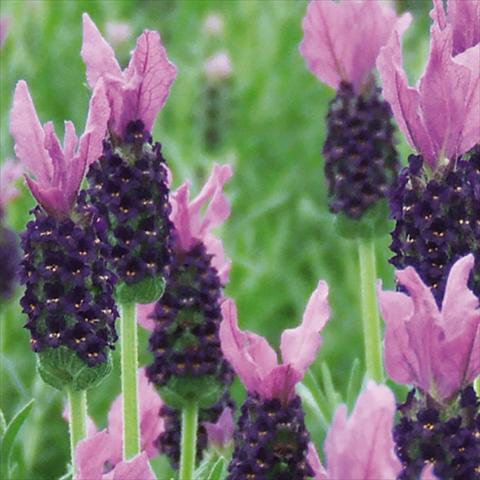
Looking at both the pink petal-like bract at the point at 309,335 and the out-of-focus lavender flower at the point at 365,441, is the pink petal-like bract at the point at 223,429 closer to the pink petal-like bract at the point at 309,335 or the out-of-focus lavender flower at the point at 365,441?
the pink petal-like bract at the point at 309,335

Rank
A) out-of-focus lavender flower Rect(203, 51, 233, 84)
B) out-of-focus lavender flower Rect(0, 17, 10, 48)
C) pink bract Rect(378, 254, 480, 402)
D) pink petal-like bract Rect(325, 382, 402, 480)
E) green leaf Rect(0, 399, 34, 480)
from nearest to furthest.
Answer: pink petal-like bract Rect(325, 382, 402, 480), pink bract Rect(378, 254, 480, 402), green leaf Rect(0, 399, 34, 480), out-of-focus lavender flower Rect(0, 17, 10, 48), out-of-focus lavender flower Rect(203, 51, 233, 84)

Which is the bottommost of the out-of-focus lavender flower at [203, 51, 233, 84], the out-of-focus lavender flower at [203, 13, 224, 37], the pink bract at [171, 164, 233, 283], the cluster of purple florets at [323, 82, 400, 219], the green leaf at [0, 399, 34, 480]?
the green leaf at [0, 399, 34, 480]

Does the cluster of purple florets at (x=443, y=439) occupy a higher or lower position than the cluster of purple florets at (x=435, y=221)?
lower

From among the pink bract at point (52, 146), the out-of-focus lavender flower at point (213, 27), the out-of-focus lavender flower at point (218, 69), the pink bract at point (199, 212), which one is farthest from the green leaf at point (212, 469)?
the out-of-focus lavender flower at point (213, 27)

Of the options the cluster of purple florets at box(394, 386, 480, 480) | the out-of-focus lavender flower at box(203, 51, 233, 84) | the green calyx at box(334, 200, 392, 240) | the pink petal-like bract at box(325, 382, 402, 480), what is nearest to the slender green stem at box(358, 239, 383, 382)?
the green calyx at box(334, 200, 392, 240)

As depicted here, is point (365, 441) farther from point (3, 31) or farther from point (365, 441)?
point (3, 31)

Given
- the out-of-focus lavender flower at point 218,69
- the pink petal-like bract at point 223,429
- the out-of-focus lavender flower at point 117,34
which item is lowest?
the pink petal-like bract at point 223,429

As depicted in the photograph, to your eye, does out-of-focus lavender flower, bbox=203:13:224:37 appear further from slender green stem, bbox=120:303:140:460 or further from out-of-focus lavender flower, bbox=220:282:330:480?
out-of-focus lavender flower, bbox=220:282:330:480
